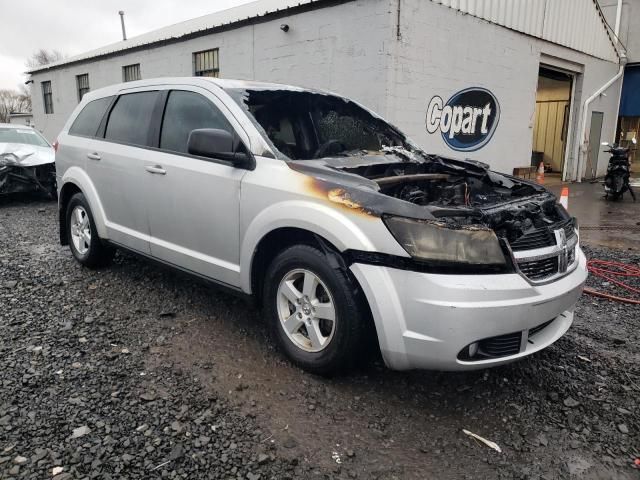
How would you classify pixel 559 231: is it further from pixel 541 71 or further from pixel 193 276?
pixel 541 71

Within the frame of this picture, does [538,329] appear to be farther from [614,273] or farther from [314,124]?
[614,273]

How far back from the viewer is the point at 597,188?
13109mm

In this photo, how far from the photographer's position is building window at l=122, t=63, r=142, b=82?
14805 mm

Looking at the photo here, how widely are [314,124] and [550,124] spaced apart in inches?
603

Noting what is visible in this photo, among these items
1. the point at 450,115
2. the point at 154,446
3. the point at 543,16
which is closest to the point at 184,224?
the point at 154,446

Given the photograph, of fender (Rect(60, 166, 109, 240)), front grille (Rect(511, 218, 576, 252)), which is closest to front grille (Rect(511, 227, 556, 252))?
front grille (Rect(511, 218, 576, 252))

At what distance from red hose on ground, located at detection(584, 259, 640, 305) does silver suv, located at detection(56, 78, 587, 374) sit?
1.57 m

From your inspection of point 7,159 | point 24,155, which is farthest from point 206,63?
point 7,159

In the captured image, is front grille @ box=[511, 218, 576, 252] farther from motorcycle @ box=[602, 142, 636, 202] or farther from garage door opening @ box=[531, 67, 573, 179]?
garage door opening @ box=[531, 67, 573, 179]

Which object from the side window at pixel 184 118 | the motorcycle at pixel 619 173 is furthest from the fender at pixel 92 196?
the motorcycle at pixel 619 173

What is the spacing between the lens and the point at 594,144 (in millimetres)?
15180

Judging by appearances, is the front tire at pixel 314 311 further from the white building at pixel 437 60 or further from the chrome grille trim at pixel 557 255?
the white building at pixel 437 60

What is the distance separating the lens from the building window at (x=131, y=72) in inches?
583

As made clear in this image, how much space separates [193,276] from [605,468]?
2680 mm
